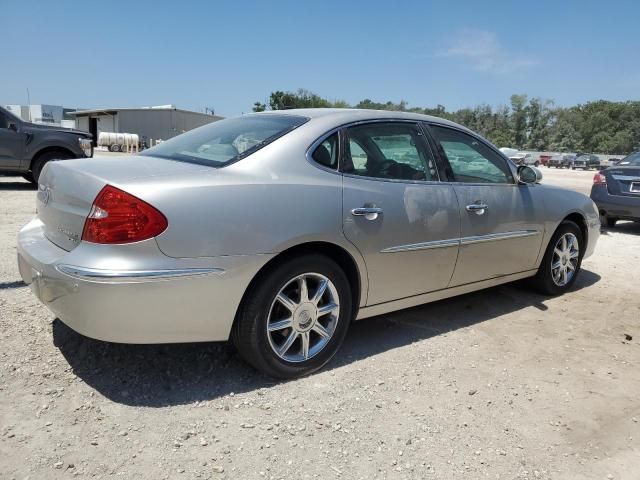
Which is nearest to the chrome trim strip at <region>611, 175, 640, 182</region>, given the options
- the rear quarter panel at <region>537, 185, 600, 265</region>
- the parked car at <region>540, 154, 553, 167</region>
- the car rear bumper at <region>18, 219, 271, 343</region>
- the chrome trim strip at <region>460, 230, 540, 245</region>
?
the rear quarter panel at <region>537, 185, 600, 265</region>

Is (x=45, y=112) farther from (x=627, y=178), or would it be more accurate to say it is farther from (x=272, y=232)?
(x=272, y=232)

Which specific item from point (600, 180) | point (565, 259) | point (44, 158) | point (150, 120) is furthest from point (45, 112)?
point (565, 259)

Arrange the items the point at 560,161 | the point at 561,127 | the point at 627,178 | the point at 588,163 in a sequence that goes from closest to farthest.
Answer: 1. the point at 627,178
2. the point at 588,163
3. the point at 560,161
4. the point at 561,127

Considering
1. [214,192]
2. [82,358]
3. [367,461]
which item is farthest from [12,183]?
[367,461]

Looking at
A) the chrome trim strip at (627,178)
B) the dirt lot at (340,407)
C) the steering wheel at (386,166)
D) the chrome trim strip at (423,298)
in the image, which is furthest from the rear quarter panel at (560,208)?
the chrome trim strip at (627,178)

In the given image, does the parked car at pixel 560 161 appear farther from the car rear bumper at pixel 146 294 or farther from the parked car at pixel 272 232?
the car rear bumper at pixel 146 294

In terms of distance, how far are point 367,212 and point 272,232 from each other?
0.68 meters

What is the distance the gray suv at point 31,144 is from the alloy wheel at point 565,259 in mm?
9517

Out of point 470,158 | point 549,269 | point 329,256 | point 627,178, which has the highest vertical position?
point 470,158

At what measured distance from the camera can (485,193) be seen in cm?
400

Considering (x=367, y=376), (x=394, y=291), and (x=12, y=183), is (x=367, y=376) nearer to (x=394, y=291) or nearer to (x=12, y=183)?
(x=394, y=291)

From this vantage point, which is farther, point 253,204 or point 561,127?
point 561,127

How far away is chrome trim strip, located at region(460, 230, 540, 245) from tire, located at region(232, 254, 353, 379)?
111 centimetres

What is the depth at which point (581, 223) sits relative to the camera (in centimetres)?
511
